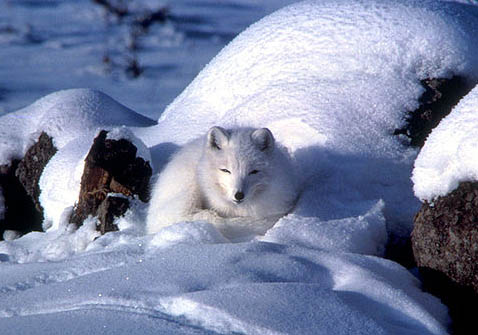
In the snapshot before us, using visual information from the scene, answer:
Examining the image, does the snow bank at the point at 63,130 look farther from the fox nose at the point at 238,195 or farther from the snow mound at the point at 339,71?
the fox nose at the point at 238,195

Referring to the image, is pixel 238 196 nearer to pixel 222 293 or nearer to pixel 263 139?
pixel 263 139

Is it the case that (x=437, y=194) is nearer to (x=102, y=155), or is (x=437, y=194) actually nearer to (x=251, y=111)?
(x=251, y=111)

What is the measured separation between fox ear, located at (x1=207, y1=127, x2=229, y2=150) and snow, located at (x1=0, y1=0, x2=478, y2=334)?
0.63 metres

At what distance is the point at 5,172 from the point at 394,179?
4339 millimetres

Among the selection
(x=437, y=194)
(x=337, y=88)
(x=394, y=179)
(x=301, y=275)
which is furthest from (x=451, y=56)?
(x=301, y=275)

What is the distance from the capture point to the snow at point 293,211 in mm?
2631

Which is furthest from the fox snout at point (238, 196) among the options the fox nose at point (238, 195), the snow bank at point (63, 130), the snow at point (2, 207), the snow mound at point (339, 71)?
the snow at point (2, 207)

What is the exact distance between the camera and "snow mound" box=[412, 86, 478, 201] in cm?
320

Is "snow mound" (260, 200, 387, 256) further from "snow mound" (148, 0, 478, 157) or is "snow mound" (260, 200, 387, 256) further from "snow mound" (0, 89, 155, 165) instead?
"snow mound" (0, 89, 155, 165)

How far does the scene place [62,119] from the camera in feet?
22.0

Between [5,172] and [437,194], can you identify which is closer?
[437,194]

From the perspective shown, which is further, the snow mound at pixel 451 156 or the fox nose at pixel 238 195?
the fox nose at pixel 238 195

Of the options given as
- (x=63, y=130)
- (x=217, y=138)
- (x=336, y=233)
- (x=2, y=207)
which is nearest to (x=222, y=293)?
(x=336, y=233)

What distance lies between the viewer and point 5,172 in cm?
691
